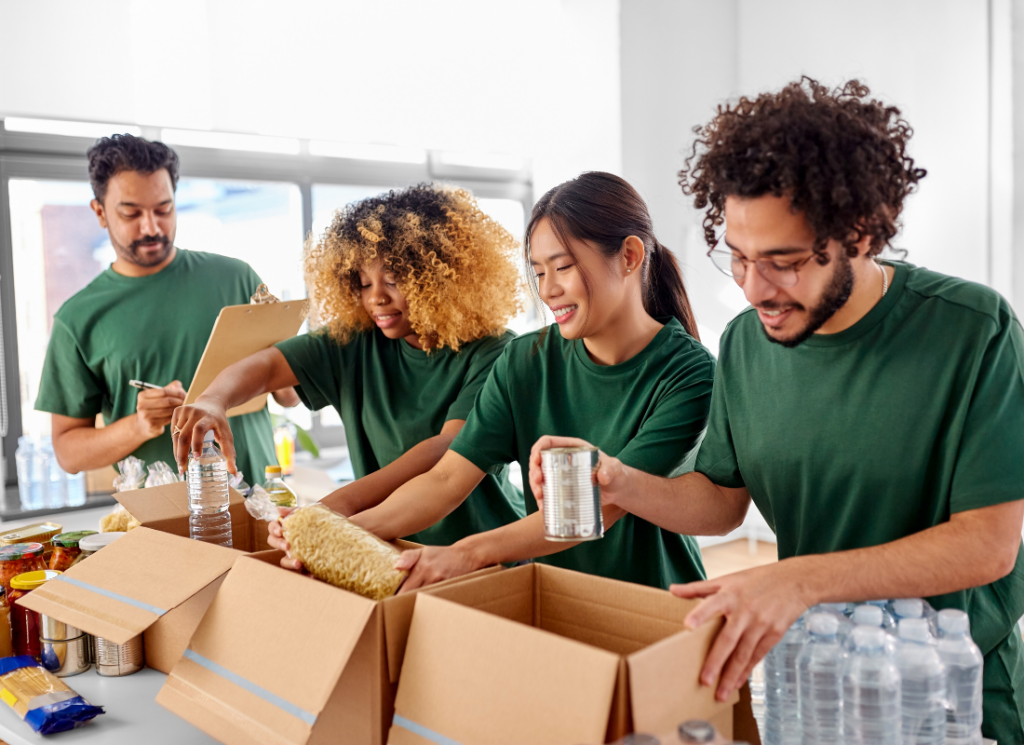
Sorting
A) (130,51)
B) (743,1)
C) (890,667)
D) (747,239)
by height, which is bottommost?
(890,667)

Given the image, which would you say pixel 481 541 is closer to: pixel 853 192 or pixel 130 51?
pixel 853 192

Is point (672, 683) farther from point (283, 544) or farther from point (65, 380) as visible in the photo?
point (65, 380)

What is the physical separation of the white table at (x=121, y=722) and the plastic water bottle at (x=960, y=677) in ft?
3.24

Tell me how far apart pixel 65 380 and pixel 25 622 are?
1.36m

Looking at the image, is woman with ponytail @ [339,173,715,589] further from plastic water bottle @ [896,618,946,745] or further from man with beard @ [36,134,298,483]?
man with beard @ [36,134,298,483]

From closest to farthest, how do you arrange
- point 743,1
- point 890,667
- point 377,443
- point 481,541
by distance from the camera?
1. point 890,667
2. point 481,541
3. point 377,443
4. point 743,1

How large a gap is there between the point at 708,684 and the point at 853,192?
66 centimetres

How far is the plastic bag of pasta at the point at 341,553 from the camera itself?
1.26 m

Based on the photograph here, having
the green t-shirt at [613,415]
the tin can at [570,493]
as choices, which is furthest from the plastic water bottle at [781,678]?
the green t-shirt at [613,415]

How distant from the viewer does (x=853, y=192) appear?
1.15 m

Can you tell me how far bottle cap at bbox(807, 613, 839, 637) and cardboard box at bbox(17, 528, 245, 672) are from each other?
810 millimetres

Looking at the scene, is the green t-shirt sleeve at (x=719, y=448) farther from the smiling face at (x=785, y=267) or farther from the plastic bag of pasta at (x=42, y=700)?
the plastic bag of pasta at (x=42, y=700)

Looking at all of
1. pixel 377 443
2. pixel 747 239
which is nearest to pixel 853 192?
pixel 747 239

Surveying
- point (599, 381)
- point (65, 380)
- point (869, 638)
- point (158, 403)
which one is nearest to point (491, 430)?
point (599, 381)
